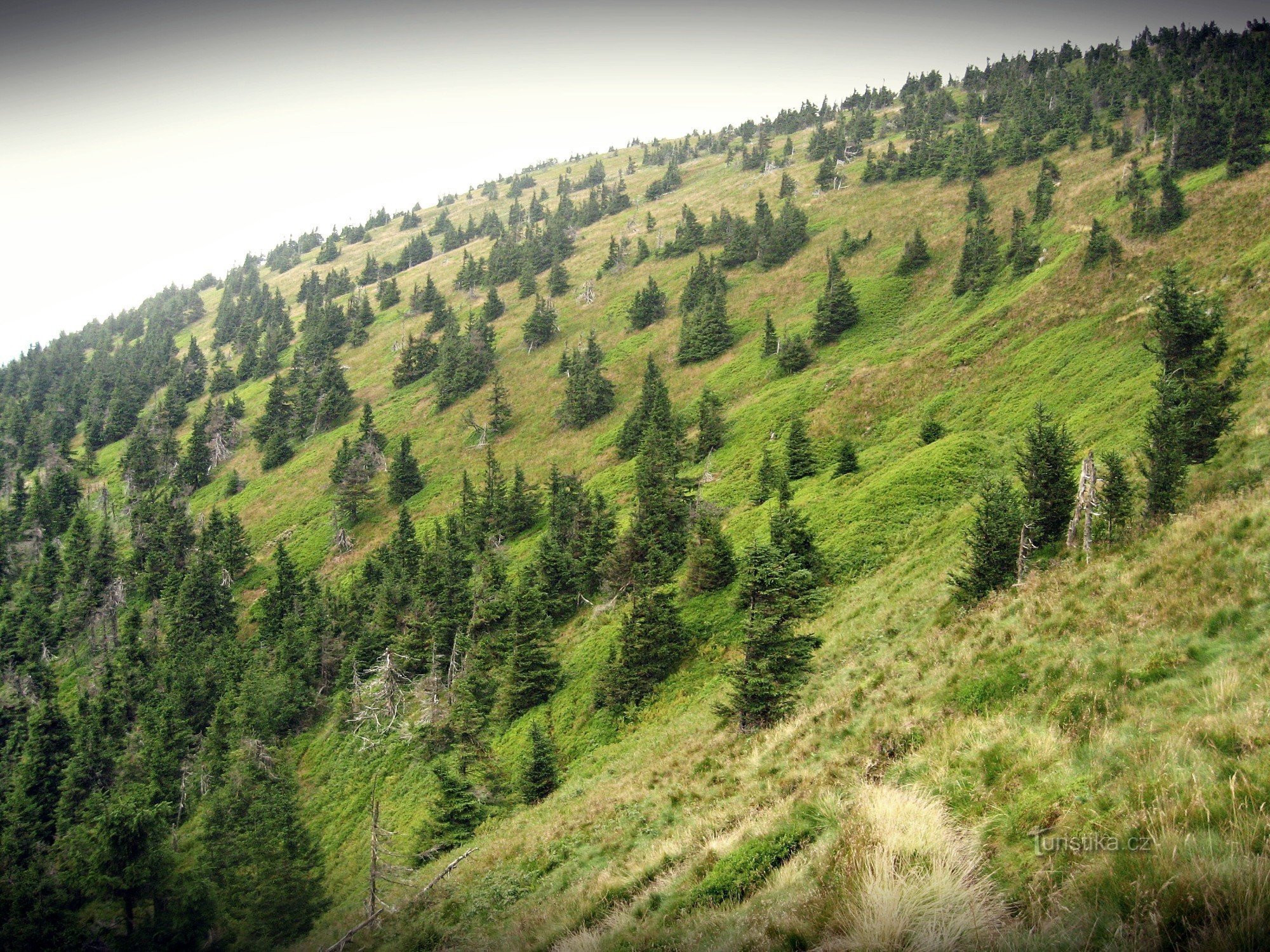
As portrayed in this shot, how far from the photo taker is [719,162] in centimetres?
19700

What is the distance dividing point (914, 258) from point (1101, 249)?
1211 inches

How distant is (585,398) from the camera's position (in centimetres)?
8388

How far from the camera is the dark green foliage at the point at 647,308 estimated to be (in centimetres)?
10194

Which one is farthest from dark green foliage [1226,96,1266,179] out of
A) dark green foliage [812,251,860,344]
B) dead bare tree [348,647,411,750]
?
dead bare tree [348,647,411,750]

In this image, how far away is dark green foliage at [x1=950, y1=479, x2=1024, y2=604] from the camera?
62.6ft

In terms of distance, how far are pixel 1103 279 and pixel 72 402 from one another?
20327cm

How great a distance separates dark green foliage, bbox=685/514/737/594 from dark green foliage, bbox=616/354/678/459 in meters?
29.3

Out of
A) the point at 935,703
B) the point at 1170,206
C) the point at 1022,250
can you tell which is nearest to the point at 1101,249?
the point at 1170,206

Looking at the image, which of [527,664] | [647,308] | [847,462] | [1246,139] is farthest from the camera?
[647,308]

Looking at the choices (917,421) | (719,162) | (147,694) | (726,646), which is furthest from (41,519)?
(719,162)

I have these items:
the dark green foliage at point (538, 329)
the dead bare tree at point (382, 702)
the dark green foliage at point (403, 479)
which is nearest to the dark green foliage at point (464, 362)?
the dark green foliage at point (538, 329)

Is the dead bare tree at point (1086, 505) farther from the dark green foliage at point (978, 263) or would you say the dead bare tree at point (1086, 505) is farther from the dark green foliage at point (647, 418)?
the dark green foliage at point (978, 263)

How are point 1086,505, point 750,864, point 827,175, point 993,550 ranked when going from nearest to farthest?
1. point 750,864
2. point 1086,505
3. point 993,550
4. point 827,175

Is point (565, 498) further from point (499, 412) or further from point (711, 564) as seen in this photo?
point (499, 412)
